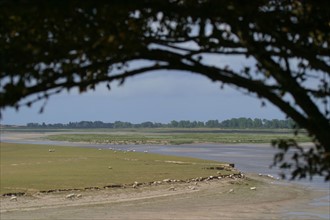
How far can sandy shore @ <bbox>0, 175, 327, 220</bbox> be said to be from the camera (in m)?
21.2

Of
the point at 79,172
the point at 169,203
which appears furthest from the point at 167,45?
the point at 79,172

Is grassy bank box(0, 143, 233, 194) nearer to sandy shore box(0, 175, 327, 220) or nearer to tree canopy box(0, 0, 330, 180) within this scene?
sandy shore box(0, 175, 327, 220)

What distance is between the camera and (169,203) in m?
24.5

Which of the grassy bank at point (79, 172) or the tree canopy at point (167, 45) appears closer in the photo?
the tree canopy at point (167, 45)

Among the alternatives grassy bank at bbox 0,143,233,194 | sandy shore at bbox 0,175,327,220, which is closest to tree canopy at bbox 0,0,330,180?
sandy shore at bbox 0,175,327,220

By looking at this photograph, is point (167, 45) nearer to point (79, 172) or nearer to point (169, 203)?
point (169, 203)

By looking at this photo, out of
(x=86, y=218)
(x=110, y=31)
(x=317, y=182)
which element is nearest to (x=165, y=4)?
(x=110, y=31)

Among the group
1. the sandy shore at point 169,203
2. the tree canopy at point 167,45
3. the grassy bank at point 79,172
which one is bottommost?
the sandy shore at point 169,203

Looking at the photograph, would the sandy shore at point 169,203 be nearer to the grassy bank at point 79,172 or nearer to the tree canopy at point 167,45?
the grassy bank at point 79,172

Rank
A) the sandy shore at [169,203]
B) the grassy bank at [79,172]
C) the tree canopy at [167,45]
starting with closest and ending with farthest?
the tree canopy at [167,45] < the sandy shore at [169,203] < the grassy bank at [79,172]

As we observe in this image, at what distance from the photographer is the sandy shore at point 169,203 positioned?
21.2 m

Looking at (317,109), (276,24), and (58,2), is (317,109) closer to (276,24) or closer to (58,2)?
(276,24)

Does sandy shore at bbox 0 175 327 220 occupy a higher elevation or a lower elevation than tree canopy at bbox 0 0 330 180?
lower

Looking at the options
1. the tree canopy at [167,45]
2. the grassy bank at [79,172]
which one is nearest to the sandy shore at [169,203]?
the grassy bank at [79,172]
